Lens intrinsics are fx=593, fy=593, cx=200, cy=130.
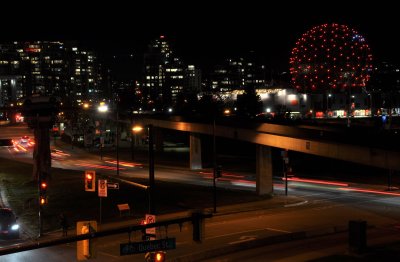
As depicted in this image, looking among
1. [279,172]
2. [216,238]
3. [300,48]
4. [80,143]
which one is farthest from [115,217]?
[80,143]

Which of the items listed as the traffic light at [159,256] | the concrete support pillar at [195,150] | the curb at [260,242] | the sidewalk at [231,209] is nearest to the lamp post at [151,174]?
the curb at [260,242]

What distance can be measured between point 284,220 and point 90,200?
62.6ft

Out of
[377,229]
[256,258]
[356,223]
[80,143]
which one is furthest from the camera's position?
[80,143]

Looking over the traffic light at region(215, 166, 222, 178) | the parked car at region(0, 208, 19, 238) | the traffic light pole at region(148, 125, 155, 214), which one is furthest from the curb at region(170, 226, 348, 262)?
the parked car at region(0, 208, 19, 238)

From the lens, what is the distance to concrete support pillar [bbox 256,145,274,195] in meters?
54.6

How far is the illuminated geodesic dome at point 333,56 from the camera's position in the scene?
102688 mm

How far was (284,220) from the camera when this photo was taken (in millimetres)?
39969

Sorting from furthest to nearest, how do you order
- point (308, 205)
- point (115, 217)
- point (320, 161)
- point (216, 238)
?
point (320, 161) < point (308, 205) < point (115, 217) < point (216, 238)

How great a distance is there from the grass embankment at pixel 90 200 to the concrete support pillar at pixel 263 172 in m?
1.30

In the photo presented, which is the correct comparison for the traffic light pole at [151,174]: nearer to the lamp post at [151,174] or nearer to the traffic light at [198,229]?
the lamp post at [151,174]

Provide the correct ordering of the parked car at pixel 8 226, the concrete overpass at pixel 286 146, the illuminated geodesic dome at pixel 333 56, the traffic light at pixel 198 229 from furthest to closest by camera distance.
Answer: the illuminated geodesic dome at pixel 333 56 < the parked car at pixel 8 226 < the concrete overpass at pixel 286 146 < the traffic light at pixel 198 229

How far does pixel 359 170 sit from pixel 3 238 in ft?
194

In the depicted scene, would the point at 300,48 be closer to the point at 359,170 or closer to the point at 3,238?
the point at 359,170

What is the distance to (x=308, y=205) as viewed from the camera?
47.5 m
